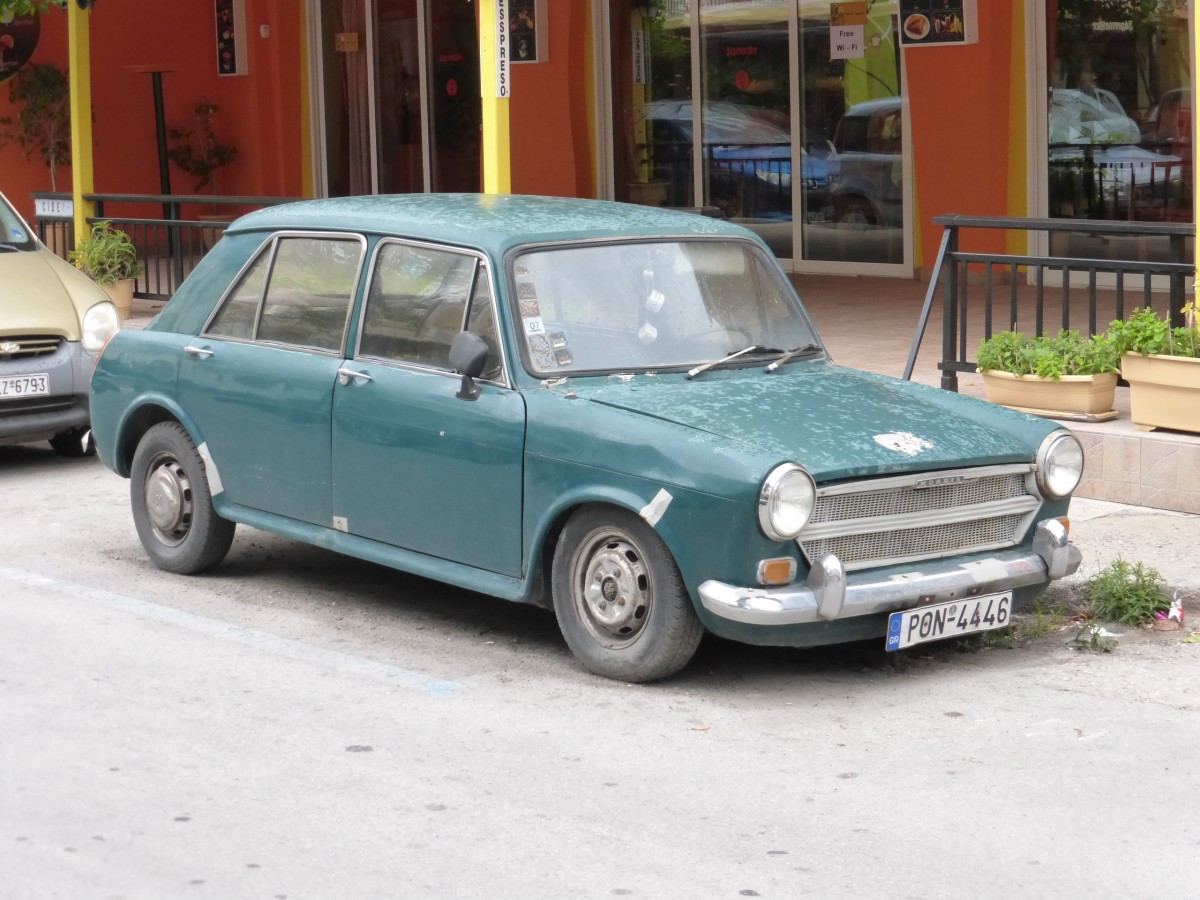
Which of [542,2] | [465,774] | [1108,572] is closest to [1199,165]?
[1108,572]

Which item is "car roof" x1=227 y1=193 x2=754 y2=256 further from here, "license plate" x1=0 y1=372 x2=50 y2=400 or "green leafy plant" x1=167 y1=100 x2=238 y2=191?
"green leafy plant" x1=167 y1=100 x2=238 y2=191

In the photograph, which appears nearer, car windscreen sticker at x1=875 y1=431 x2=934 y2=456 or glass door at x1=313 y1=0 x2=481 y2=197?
car windscreen sticker at x1=875 y1=431 x2=934 y2=456

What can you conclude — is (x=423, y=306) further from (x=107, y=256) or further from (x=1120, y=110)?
(x=1120, y=110)

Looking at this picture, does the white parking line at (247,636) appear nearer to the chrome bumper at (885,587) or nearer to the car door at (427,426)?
the car door at (427,426)

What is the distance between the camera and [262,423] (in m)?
6.98

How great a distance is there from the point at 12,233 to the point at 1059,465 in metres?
7.20

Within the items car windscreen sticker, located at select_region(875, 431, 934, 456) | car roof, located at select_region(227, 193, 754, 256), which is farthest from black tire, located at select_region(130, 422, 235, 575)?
car windscreen sticker, located at select_region(875, 431, 934, 456)

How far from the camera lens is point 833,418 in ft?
19.7

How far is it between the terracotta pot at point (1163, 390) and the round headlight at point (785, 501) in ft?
11.0

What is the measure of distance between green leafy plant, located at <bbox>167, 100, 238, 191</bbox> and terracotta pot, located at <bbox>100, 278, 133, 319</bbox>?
6.54 metres

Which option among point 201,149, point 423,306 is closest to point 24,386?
point 423,306

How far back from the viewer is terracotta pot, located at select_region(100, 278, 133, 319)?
584 inches

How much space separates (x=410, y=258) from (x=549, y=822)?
2.69 m

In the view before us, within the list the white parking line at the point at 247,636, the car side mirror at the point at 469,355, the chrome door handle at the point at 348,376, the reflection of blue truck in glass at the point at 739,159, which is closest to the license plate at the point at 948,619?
the white parking line at the point at 247,636
